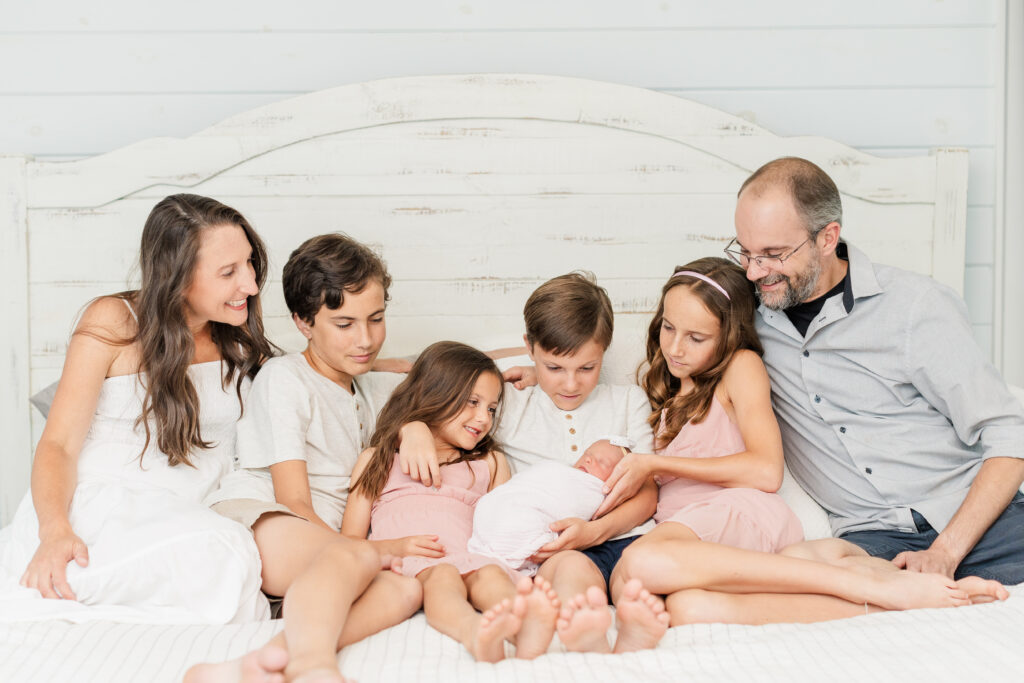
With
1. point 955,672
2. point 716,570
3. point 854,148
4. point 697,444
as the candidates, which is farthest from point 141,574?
point 854,148

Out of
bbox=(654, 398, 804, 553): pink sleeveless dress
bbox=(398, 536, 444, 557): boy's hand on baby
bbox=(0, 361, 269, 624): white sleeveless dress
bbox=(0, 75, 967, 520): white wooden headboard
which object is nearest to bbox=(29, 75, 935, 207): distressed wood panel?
bbox=(0, 75, 967, 520): white wooden headboard

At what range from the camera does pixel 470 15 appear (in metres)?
2.45

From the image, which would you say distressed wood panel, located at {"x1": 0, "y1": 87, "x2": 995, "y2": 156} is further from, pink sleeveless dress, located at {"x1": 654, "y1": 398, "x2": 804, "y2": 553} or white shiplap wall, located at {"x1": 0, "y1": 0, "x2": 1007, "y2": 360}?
pink sleeveless dress, located at {"x1": 654, "y1": 398, "x2": 804, "y2": 553}

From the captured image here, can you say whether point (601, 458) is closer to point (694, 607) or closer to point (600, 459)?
point (600, 459)

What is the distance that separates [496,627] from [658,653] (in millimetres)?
229

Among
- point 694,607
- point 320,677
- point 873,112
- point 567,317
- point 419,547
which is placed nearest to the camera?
point 320,677

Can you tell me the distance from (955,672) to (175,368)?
4.76 feet

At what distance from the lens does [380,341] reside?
1911 millimetres

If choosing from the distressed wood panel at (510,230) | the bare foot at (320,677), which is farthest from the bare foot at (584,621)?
the distressed wood panel at (510,230)

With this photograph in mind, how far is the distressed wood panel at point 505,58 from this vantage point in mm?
2412

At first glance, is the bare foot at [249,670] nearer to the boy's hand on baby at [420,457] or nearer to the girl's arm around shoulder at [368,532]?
the girl's arm around shoulder at [368,532]

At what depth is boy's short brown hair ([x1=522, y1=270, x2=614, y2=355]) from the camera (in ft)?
5.90

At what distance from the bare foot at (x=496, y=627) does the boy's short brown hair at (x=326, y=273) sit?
87cm

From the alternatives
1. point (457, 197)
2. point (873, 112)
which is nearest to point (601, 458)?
point (457, 197)
